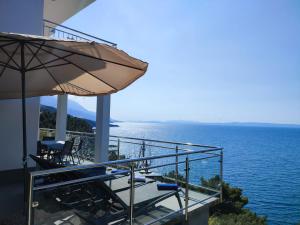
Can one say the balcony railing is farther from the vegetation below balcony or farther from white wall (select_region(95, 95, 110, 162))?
the vegetation below balcony

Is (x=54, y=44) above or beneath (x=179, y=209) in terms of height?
above

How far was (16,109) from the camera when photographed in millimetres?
6035

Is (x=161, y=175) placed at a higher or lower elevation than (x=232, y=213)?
higher

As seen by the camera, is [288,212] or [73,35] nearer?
[73,35]

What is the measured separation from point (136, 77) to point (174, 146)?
271cm

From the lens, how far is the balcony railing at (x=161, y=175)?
2.66 meters

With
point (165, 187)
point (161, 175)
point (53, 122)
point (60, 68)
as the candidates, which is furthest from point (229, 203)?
point (60, 68)

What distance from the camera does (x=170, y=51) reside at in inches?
620

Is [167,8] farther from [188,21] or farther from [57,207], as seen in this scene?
[57,207]

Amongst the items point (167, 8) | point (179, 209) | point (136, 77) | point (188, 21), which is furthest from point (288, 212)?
point (136, 77)

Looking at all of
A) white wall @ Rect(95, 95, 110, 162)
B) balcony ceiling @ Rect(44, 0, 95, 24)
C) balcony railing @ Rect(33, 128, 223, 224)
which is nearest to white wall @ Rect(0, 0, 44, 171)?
white wall @ Rect(95, 95, 110, 162)

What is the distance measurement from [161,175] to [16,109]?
348 centimetres

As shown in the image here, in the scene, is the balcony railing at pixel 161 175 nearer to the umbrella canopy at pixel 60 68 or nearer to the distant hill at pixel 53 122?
the umbrella canopy at pixel 60 68

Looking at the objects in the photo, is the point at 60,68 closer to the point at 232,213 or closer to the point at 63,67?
the point at 63,67
